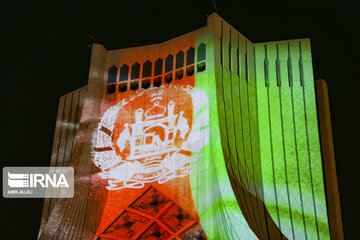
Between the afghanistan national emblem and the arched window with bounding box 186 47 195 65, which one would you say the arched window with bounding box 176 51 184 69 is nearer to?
the arched window with bounding box 186 47 195 65

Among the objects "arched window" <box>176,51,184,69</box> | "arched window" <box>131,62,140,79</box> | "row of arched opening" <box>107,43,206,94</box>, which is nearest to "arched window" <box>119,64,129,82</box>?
"row of arched opening" <box>107,43,206,94</box>

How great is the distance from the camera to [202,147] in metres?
14.8

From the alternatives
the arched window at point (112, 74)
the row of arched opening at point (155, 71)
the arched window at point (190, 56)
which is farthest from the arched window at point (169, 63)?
the arched window at point (112, 74)

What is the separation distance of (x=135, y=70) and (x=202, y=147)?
15.1ft

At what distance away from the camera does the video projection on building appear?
47.7 ft

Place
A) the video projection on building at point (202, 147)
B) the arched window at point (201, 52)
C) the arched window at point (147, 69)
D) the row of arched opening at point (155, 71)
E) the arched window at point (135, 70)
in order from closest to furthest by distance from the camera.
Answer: the video projection on building at point (202, 147), the arched window at point (201, 52), the row of arched opening at point (155, 71), the arched window at point (147, 69), the arched window at point (135, 70)

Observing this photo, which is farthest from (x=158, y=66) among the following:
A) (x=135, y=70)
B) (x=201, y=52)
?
(x=201, y=52)

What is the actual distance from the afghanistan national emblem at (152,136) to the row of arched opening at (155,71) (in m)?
0.45

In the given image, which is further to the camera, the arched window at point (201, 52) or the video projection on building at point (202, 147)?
the arched window at point (201, 52)

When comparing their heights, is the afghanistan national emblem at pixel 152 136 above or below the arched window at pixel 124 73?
below

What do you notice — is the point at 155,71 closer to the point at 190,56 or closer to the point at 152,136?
the point at 190,56

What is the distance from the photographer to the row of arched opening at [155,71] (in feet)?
53.6

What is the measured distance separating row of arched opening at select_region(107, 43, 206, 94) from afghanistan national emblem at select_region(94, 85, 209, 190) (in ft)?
1.47

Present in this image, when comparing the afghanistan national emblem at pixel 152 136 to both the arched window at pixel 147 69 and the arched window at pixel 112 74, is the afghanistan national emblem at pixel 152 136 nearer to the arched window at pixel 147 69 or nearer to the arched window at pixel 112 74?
the arched window at pixel 147 69
